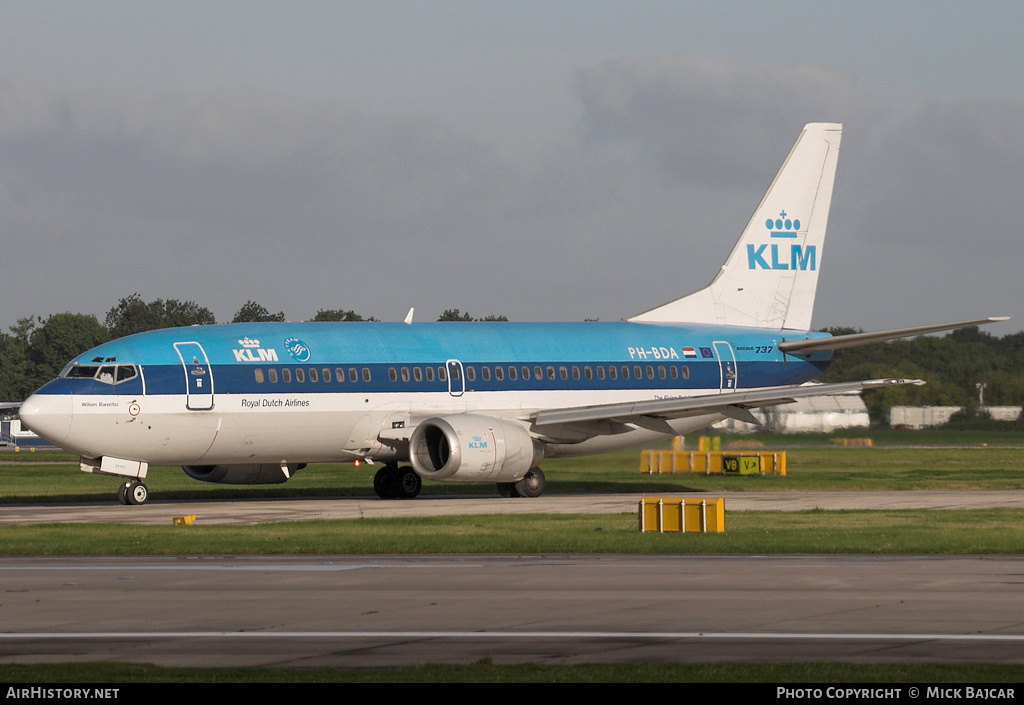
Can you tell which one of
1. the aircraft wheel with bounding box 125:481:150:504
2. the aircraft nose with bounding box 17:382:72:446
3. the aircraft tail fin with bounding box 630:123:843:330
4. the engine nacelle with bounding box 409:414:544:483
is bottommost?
the aircraft wheel with bounding box 125:481:150:504

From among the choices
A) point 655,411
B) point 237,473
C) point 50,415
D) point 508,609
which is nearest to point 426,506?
point 655,411

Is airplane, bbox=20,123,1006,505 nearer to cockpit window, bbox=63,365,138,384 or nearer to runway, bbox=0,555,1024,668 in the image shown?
cockpit window, bbox=63,365,138,384

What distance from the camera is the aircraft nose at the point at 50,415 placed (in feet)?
109

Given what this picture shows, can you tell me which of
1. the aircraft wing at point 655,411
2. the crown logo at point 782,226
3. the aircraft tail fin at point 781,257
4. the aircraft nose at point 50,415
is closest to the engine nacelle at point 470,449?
the aircraft wing at point 655,411

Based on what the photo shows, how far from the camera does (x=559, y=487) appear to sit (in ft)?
144

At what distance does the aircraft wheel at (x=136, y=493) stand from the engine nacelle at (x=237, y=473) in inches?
131

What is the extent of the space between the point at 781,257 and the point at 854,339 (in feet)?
17.7

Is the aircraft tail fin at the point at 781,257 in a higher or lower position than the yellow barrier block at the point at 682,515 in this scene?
higher

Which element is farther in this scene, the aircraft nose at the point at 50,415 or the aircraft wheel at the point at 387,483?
the aircraft wheel at the point at 387,483

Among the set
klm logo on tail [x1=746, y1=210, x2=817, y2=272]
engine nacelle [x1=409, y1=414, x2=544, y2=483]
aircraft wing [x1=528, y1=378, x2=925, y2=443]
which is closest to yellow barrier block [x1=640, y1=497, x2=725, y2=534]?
engine nacelle [x1=409, y1=414, x2=544, y2=483]

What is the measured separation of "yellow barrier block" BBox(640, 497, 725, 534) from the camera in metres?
26.2

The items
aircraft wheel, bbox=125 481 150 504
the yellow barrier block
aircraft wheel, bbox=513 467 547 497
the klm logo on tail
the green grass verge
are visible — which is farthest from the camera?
the klm logo on tail

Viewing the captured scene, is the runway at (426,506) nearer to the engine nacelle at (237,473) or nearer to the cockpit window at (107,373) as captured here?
the engine nacelle at (237,473)

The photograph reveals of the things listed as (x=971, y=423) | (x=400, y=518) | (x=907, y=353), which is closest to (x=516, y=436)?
(x=400, y=518)
